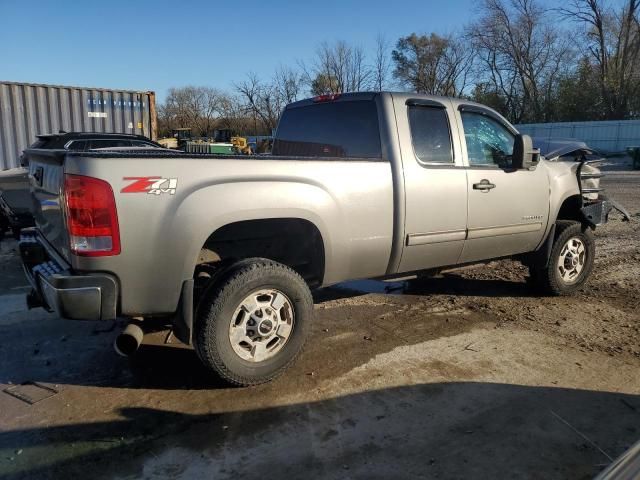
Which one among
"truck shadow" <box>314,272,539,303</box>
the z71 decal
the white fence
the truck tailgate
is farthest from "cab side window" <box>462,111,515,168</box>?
the white fence

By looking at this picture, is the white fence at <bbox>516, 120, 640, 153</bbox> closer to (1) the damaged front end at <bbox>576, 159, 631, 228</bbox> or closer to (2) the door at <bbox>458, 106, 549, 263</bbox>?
(1) the damaged front end at <bbox>576, 159, 631, 228</bbox>

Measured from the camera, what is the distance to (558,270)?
5695 millimetres

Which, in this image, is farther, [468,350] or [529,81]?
[529,81]

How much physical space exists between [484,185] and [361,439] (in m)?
2.67

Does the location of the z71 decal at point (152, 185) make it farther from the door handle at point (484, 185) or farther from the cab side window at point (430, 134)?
the door handle at point (484, 185)

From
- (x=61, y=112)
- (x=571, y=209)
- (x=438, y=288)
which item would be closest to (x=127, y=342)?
(x=438, y=288)

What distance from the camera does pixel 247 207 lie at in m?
3.48

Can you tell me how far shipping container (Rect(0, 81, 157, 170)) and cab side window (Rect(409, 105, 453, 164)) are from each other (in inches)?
476

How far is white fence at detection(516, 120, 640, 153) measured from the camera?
33688 mm

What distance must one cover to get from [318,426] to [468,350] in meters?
1.70

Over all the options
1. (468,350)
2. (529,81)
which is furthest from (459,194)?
(529,81)

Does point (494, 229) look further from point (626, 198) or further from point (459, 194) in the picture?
point (626, 198)

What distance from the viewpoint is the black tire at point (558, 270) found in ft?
18.4

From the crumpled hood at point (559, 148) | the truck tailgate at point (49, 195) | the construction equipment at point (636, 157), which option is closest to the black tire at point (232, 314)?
the truck tailgate at point (49, 195)
